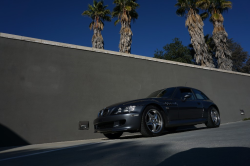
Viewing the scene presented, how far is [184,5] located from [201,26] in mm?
2558

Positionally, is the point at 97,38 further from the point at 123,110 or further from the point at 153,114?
the point at 123,110

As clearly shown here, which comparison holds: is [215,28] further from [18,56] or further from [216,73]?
[18,56]

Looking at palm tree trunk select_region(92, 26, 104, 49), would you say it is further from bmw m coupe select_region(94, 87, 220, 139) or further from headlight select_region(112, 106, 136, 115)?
headlight select_region(112, 106, 136, 115)

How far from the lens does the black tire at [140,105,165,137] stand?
5.47 m

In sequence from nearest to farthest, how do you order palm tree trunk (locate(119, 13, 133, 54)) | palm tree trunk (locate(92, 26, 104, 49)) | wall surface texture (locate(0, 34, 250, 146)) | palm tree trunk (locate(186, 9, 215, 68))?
wall surface texture (locate(0, 34, 250, 146)), palm tree trunk (locate(119, 13, 133, 54)), palm tree trunk (locate(186, 9, 215, 68)), palm tree trunk (locate(92, 26, 104, 49))

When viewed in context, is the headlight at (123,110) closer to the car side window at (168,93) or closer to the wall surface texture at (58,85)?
the car side window at (168,93)

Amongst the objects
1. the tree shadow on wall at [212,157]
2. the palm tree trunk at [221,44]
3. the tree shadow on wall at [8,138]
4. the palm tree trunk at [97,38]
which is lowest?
the tree shadow on wall at [8,138]

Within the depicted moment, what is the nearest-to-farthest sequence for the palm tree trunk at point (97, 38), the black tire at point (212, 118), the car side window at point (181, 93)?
the car side window at point (181, 93), the black tire at point (212, 118), the palm tree trunk at point (97, 38)

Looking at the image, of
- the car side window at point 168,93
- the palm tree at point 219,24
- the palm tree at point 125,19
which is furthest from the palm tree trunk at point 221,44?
the car side window at point 168,93

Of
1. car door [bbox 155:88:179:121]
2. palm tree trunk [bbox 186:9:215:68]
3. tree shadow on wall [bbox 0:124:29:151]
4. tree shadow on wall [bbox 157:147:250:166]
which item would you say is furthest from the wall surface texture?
palm tree trunk [bbox 186:9:215:68]

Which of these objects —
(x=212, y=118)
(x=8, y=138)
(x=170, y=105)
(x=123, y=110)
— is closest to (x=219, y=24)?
(x=212, y=118)

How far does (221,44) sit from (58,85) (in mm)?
18952

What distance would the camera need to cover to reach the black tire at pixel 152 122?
547 cm

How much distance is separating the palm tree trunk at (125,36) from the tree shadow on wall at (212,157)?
61.2ft
